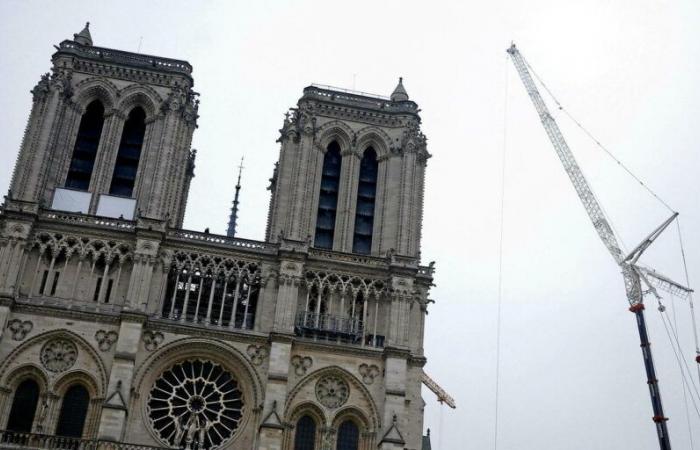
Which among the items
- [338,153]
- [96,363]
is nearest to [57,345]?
[96,363]

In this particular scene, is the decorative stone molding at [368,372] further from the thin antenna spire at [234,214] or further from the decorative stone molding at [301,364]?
the thin antenna spire at [234,214]

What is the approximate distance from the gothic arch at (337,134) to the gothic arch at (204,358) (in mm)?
14776

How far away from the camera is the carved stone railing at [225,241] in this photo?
163ft

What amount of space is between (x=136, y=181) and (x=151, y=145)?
2403 mm

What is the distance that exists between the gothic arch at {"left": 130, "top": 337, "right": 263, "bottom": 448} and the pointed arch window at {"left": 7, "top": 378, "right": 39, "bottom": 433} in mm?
5151

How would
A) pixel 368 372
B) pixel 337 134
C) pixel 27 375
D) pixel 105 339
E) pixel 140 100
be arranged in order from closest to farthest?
1. pixel 27 375
2. pixel 105 339
3. pixel 368 372
4. pixel 140 100
5. pixel 337 134

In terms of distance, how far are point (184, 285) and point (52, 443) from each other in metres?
11.0

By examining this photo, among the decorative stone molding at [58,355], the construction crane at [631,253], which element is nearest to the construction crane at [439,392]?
the construction crane at [631,253]

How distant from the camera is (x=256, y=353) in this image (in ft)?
155

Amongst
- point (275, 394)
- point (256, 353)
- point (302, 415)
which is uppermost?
point (256, 353)

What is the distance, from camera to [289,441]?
45.8m

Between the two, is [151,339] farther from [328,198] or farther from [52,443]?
[328,198]

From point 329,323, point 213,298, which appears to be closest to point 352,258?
point 329,323

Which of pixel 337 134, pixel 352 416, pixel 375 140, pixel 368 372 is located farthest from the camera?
pixel 375 140
